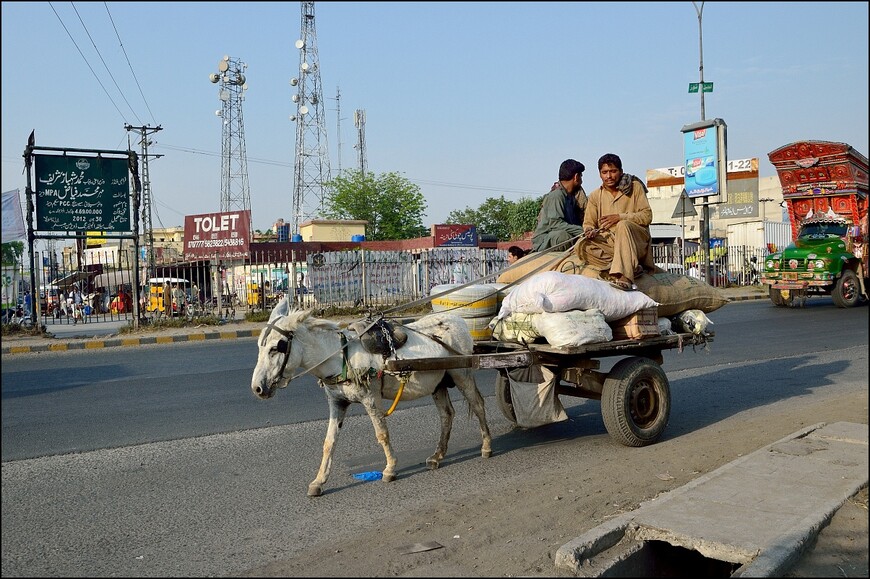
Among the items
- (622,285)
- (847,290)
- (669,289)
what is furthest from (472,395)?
(847,290)

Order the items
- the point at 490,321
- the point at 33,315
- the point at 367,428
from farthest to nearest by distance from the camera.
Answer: the point at 33,315 → the point at 367,428 → the point at 490,321

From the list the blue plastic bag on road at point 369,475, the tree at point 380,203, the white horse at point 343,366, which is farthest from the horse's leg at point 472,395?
the tree at point 380,203

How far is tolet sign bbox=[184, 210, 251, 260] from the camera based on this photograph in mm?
25345

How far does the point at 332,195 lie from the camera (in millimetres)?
54844

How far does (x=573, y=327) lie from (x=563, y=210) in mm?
1723

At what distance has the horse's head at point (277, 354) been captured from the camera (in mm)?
5016

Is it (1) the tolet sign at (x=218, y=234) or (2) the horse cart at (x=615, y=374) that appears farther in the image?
(1) the tolet sign at (x=218, y=234)

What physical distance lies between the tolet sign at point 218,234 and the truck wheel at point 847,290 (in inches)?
725

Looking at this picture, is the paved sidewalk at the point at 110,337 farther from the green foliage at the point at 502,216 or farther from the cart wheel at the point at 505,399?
the green foliage at the point at 502,216

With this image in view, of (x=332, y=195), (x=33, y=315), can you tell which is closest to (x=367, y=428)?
(x=33, y=315)

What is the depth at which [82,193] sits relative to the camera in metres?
19.3

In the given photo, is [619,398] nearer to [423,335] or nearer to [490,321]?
[490,321]

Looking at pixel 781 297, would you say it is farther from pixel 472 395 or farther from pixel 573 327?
pixel 472 395

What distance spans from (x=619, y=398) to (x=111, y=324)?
19453mm
